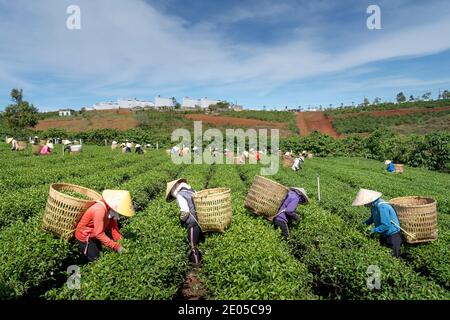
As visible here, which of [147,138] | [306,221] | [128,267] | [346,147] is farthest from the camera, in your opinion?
[147,138]

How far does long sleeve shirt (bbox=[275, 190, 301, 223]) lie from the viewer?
7.17 m

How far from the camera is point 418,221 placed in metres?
6.28

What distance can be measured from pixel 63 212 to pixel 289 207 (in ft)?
14.2

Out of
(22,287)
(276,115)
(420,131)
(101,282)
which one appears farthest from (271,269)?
(276,115)

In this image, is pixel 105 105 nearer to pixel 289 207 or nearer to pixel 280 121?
pixel 280 121

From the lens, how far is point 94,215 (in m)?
5.30

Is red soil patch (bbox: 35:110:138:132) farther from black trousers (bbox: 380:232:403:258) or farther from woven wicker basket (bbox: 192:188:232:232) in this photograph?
black trousers (bbox: 380:232:403:258)

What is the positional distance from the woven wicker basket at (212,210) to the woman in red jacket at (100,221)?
1.34 m

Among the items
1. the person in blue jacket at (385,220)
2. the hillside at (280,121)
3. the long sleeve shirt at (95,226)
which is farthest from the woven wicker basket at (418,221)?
the hillside at (280,121)

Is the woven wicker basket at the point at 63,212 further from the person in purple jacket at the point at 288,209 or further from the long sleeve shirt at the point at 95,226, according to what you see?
the person in purple jacket at the point at 288,209

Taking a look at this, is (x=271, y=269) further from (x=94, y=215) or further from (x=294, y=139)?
(x=294, y=139)

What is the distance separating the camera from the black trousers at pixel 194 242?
6195mm
